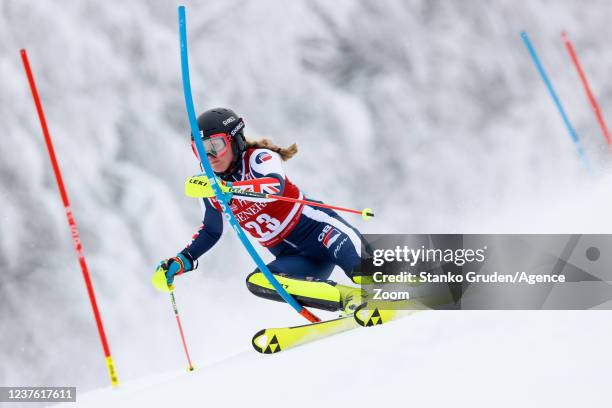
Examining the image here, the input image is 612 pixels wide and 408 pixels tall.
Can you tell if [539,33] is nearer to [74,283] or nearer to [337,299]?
[74,283]

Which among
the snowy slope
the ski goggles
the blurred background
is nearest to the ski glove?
the ski goggles

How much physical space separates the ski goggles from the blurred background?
339cm

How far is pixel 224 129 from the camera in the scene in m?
3.12

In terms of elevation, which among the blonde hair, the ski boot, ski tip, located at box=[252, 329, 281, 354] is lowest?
ski tip, located at box=[252, 329, 281, 354]

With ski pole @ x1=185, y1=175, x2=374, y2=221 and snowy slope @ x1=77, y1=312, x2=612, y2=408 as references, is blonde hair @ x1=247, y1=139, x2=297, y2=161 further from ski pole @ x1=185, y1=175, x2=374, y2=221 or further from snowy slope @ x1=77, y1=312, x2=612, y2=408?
snowy slope @ x1=77, y1=312, x2=612, y2=408

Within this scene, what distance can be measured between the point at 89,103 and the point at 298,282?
6.44 m

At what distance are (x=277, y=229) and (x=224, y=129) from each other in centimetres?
62

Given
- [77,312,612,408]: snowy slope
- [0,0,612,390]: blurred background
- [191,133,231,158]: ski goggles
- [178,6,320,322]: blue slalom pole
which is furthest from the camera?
[0,0,612,390]: blurred background

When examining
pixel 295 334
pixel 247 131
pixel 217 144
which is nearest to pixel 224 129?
pixel 217 144

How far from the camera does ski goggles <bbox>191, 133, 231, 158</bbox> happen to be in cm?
310

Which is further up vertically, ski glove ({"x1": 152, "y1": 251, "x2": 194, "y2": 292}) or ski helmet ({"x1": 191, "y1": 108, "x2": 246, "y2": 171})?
ski helmet ({"x1": 191, "y1": 108, "x2": 246, "y2": 171})

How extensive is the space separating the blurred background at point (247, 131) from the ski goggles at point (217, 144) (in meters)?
3.39

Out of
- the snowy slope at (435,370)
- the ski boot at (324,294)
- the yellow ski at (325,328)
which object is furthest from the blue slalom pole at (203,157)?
the snowy slope at (435,370)

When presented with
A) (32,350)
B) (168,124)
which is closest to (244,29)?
(168,124)
